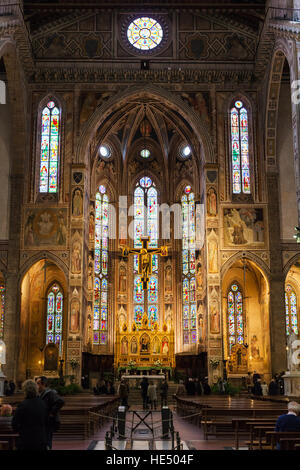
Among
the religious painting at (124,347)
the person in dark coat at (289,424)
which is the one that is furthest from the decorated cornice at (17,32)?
the person in dark coat at (289,424)

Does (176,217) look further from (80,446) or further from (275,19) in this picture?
(80,446)

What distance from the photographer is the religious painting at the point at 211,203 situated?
1192 inches

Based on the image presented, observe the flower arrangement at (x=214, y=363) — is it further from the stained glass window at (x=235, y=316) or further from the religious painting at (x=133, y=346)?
the religious painting at (x=133, y=346)

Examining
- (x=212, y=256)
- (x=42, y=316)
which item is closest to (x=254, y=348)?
(x=212, y=256)

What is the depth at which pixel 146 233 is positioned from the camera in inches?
1556

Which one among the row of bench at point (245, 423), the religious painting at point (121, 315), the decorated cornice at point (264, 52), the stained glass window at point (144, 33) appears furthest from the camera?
the religious painting at point (121, 315)

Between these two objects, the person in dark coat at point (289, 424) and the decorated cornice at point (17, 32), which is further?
the decorated cornice at point (17, 32)

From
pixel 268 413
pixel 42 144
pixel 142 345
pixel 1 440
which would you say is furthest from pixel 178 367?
pixel 1 440

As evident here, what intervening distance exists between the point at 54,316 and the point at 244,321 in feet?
35.3

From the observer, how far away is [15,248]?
2962 cm

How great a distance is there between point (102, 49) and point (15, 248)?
11.1 meters

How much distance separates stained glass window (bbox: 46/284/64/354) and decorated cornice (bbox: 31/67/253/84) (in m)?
11.8

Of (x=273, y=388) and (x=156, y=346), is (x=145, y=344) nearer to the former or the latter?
(x=156, y=346)

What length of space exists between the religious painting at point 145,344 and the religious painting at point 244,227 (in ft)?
25.8
